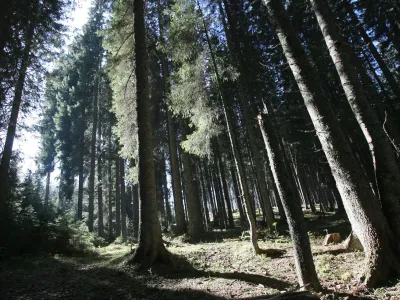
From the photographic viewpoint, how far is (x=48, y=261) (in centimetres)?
805

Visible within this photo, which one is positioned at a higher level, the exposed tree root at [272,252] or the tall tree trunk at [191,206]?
the tall tree trunk at [191,206]

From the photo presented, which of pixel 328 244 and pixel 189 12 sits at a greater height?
pixel 189 12

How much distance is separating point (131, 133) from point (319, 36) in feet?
37.5

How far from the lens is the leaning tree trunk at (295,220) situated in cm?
378

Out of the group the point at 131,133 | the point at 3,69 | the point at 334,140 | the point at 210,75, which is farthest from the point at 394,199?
the point at 3,69

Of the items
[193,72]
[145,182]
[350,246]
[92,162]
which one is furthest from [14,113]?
[350,246]

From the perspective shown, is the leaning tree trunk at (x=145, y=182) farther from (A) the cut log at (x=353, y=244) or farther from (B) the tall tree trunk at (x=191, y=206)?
(B) the tall tree trunk at (x=191, y=206)

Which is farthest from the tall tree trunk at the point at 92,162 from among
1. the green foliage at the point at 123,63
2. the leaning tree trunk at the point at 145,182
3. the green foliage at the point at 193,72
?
the leaning tree trunk at the point at 145,182

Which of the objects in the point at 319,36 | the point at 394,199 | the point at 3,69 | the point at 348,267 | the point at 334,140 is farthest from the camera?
the point at 319,36

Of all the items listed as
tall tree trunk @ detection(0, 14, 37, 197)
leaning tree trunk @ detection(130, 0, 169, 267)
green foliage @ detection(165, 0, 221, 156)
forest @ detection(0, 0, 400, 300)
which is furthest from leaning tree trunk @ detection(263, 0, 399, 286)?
tall tree trunk @ detection(0, 14, 37, 197)

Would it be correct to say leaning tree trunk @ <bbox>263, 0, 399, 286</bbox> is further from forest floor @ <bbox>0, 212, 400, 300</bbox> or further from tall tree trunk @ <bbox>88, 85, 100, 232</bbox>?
tall tree trunk @ <bbox>88, 85, 100, 232</bbox>

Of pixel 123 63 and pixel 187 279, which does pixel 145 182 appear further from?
pixel 123 63

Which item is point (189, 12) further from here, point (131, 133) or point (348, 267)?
point (348, 267)

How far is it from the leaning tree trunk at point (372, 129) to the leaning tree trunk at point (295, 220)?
1837 mm
